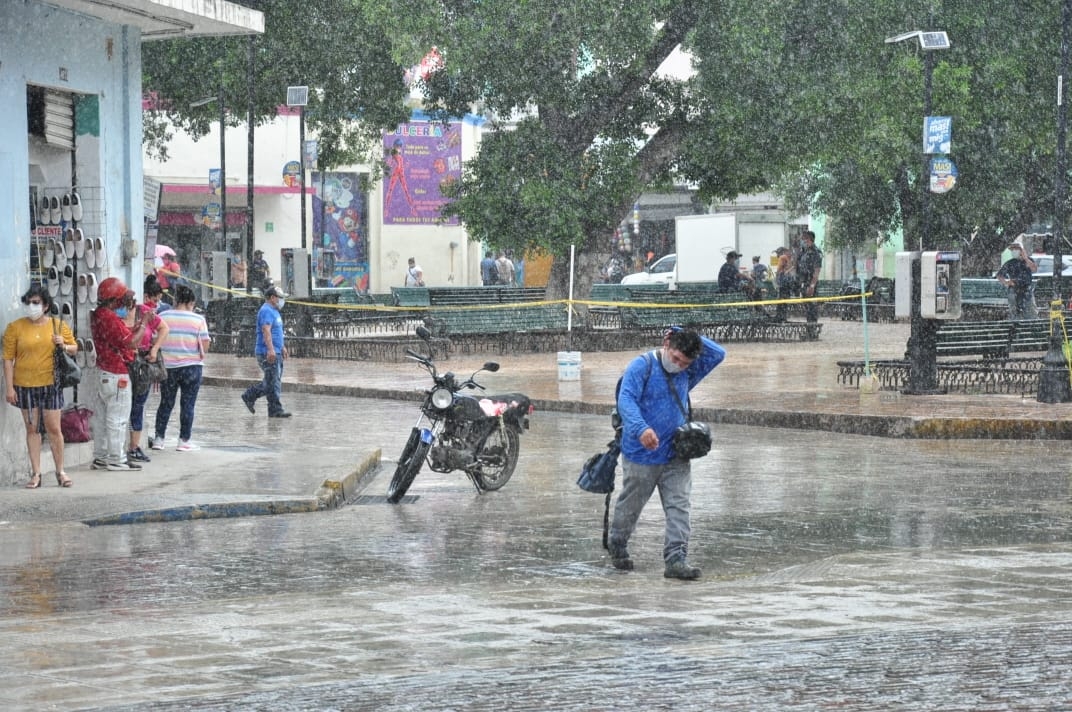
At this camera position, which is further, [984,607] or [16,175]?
[16,175]

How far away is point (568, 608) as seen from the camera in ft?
27.8

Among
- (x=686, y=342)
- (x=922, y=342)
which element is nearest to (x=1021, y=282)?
(x=922, y=342)

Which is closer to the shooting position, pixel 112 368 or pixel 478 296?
pixel 112 368

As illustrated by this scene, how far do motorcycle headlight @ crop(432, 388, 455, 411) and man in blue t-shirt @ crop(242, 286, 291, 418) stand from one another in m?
6.72

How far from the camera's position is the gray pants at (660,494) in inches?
382

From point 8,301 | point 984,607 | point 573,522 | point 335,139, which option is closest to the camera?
point 984,607

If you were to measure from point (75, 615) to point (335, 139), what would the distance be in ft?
92.7

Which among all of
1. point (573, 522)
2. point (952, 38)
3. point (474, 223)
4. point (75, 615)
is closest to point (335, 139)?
point (474, 223)

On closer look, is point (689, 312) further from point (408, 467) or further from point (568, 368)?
point (408, 467)

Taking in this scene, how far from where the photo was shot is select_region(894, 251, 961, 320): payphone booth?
796 inches

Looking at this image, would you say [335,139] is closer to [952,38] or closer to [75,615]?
[952,38]

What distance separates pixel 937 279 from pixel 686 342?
37.0 ft

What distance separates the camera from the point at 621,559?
996 cm

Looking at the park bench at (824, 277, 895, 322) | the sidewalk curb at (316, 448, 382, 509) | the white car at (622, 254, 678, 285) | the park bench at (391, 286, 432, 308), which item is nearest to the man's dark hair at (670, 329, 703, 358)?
the sidewalk curb at (316, 448, 382, 509)
